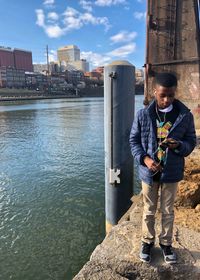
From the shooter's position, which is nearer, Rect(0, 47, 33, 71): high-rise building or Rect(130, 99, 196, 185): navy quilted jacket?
Rect(130, 99, 196, 185): navy quilted jacket

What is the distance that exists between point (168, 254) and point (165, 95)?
4.90 ft

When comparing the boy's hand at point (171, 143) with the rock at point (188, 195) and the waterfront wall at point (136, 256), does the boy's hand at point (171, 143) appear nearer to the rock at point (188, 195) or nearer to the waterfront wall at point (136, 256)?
the waterfront wall at point (136, 256)

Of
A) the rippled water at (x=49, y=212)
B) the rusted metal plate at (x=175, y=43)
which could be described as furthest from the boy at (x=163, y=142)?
the rusted metal plate at (x=175, y=43)

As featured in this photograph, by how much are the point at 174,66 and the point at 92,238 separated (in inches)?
197

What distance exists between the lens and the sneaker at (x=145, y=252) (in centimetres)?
250

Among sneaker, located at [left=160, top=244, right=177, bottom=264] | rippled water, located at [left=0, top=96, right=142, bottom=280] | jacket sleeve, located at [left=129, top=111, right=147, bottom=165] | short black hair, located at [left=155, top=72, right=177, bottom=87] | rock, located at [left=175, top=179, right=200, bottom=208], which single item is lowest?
rippled water, located at [left=0, top=96, right=142, bottom=280]

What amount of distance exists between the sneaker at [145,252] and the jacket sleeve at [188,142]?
963mm

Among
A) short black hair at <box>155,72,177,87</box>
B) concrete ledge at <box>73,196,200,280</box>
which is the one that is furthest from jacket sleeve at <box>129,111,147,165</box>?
concrete ledge at <box>73,196,200,280</box>

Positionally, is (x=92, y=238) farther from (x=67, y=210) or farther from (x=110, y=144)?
(x=110, y=144)

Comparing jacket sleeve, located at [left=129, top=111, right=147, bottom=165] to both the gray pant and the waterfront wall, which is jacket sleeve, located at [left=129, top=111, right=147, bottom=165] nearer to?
the gray pant

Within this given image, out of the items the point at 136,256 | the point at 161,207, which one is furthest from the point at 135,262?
the point at 161,207

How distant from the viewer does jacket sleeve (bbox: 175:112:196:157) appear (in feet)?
7.51

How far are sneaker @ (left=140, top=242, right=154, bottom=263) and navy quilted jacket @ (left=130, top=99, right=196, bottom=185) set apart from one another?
64 centimetres

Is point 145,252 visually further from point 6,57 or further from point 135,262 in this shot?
point 6,57
